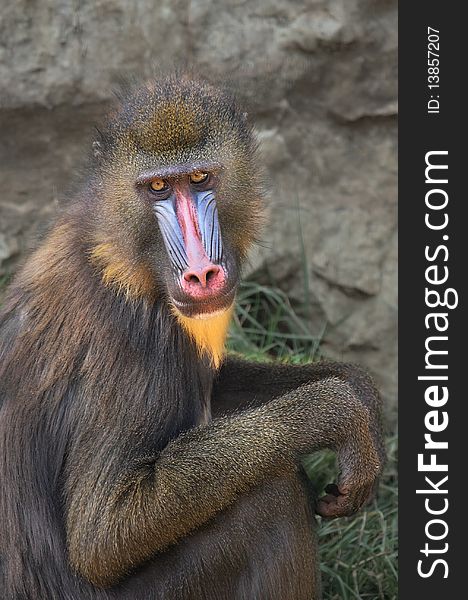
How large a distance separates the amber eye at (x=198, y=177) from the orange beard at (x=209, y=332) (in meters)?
0.56

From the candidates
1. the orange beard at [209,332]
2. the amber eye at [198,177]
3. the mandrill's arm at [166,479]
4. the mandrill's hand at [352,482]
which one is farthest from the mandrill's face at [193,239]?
the mandrill's hand at [352,482]

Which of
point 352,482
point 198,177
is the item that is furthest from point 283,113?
point 352,482

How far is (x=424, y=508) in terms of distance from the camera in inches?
226

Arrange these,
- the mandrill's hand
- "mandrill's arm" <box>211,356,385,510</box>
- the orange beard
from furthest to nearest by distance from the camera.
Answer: "mandrill's arm" <box>211,356,385,510</box> < the mandrill's hand < the orange beard

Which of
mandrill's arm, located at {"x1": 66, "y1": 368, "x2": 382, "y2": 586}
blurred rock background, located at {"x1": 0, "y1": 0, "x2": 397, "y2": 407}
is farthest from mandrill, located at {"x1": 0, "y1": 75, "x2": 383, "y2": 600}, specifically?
blurred rock background, located at {"x1": 0, "y1": 0, "x2": 397, "y2": 407}

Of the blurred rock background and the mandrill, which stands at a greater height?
the blurred rock background

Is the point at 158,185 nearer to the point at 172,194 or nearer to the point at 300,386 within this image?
the point at 172,194

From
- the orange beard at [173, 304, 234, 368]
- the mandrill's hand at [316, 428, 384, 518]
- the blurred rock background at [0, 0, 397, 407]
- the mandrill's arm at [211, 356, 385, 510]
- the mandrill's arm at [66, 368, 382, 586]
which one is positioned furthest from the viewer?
the blurred rock background at [0, 0, 397, 407]

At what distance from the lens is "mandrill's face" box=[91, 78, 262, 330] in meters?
4.75

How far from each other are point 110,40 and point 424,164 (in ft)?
7.46

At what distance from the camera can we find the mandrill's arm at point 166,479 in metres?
4.82

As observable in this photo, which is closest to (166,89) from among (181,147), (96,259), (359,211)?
(181,147)

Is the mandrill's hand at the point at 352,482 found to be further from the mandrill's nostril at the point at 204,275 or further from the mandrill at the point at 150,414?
the mandrill's nostril at the point at 204,275

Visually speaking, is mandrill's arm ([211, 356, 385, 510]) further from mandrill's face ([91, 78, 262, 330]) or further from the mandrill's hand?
mandrill's face ([91, 78, 262, 330])
